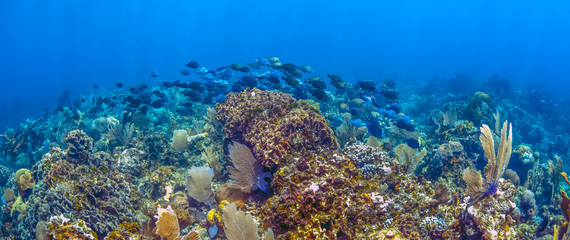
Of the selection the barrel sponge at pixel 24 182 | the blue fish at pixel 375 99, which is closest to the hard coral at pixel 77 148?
the barrel sponge at pixel 24 182

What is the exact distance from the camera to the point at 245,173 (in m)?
4.46

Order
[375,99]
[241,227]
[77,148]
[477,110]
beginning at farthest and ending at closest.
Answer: [477,110]
[375,99]
[77,148]
[241,227]

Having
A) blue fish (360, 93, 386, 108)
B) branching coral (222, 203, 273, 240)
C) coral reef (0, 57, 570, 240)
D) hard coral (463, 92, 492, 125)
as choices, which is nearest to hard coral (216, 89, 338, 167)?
coral reef (0, 57, 570, 240)

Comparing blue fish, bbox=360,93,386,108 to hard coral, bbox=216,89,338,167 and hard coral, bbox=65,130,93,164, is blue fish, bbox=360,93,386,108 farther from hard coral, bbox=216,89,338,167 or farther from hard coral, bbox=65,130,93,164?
hard coral, bbox=65,130,93,164

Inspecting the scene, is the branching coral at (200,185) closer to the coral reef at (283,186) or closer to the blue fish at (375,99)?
the coral reef at (283,186)

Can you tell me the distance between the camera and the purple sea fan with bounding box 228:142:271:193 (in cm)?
441

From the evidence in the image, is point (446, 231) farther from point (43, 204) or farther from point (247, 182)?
point (43, 204)

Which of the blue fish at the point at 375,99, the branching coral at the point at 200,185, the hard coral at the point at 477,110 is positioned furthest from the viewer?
the hard coral at the point at 477,110

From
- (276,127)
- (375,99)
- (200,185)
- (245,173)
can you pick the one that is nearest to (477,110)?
(375,99)

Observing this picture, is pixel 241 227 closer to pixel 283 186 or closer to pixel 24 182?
pixel 283 186

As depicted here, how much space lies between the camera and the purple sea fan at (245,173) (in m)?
4.41

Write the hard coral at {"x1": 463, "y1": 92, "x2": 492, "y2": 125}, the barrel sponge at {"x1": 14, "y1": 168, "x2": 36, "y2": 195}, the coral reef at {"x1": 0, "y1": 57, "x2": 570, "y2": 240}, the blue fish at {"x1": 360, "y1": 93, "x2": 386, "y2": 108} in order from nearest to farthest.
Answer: the coral reef at {"x1": 0, "y1": 57, "x2": 570, "y2": 240} < the barrel sponge at {"x1": 14, "y1": 168, "x2": 36, "y2": 195} < the blue fish at {"x1": 360, "y1": 93, "x2": 386, "y2": 108} < the hard coral at {"x1": 463, "y1": 92, "x2": 492, "y2": 125}

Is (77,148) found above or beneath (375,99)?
above

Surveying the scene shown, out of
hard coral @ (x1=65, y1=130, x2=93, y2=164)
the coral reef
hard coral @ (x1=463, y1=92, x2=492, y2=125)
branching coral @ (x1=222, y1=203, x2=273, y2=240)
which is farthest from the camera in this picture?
hard coral @ (x1=463, y1=92, x2=492, y2=125)
